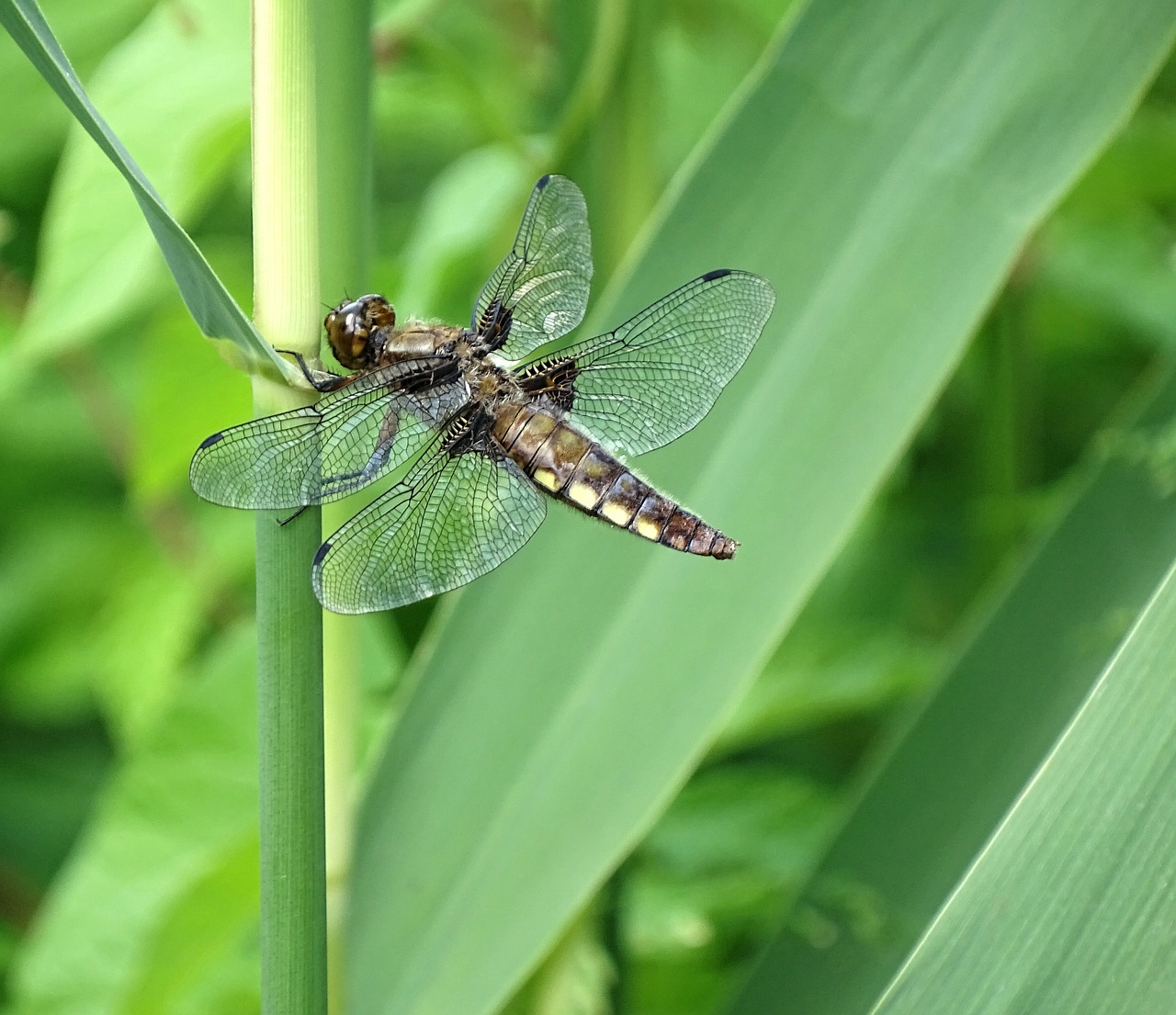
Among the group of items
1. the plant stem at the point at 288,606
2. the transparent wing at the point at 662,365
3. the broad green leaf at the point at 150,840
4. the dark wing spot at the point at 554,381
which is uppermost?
the transparent wing at the point at 662,365

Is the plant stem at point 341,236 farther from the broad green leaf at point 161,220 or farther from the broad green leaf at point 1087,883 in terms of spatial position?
the broad green leaf at point 1087,883

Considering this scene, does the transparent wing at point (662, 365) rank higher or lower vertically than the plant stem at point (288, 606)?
higher

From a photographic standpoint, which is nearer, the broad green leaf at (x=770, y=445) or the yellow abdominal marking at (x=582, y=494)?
the broad green leaf at (x=770, y=445)

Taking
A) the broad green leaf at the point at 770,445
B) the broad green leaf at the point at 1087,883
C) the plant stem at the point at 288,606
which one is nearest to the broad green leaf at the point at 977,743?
the broad green leaf at the point at 770,445

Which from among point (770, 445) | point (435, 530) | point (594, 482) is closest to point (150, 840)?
point (435, 530)

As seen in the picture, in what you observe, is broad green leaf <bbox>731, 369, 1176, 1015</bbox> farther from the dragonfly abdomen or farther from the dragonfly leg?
the dragonfly leg

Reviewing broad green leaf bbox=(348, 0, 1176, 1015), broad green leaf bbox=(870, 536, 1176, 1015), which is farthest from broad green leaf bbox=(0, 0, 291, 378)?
broad green leaf bbox=(870, 536, 1176, 1015)

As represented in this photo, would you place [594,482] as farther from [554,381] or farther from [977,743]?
[977,743]
